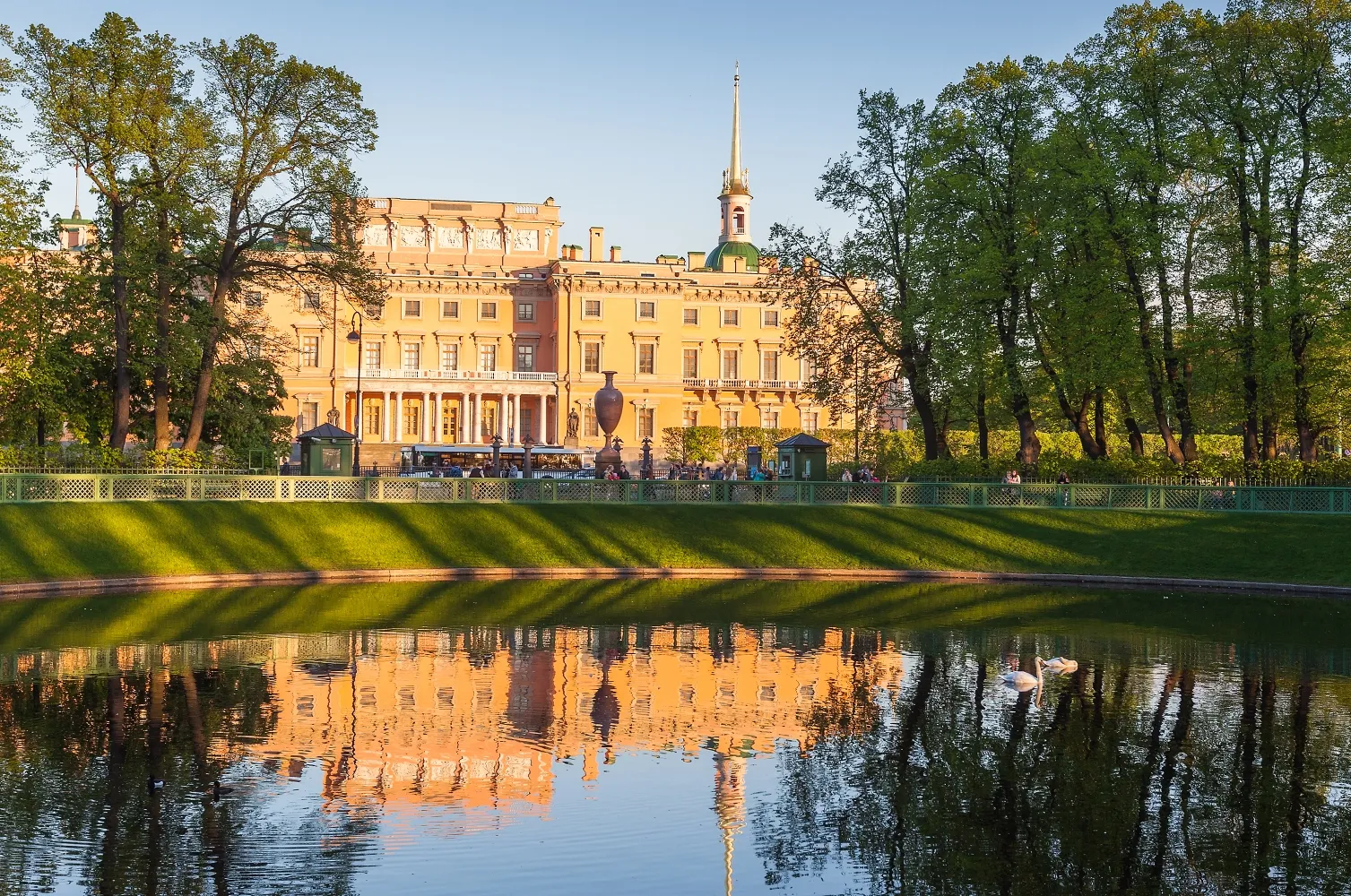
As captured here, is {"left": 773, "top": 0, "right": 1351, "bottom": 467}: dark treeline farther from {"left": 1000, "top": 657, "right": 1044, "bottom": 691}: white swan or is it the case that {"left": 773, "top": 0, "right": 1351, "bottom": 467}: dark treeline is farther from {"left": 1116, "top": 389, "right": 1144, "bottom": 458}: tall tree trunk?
{"left": 1000, "top": 657, "right": 1044, "bottom": 691}: white swan

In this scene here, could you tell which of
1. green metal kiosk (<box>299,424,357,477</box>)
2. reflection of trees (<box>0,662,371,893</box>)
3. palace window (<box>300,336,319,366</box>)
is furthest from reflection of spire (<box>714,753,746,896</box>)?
palace window (<box>300,336,319,366</box>)

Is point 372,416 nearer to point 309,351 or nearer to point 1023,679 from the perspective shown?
point 309,351

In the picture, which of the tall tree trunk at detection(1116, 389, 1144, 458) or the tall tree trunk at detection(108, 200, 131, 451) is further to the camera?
the tall tree trunk at detection(1116, 389, 1144, 458)

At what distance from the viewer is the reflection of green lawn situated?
76.1ft

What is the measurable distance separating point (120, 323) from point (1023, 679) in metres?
29.6

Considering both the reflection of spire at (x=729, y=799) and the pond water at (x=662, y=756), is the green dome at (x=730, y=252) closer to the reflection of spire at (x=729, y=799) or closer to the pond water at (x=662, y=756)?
the pond water at (x=662, y=756)

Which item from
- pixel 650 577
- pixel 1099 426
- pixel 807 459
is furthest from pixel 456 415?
pixel 650 577

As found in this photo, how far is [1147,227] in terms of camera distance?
39.8 meters

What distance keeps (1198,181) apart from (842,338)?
1305 cm

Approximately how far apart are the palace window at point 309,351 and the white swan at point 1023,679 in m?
74.5

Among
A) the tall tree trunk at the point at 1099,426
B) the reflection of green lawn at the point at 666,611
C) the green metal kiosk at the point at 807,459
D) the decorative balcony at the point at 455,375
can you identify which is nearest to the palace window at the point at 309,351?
the decorative balcony at the point at 455,375

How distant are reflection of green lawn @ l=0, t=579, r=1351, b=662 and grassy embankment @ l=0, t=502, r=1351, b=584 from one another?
2923 mm

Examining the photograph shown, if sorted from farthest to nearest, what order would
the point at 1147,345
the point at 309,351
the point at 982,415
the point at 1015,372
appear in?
1. the point at 309,351
2. the point at 982,415
3. the point at 1015,372
4. the point at 1147,345

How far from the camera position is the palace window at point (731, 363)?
92.8 m
